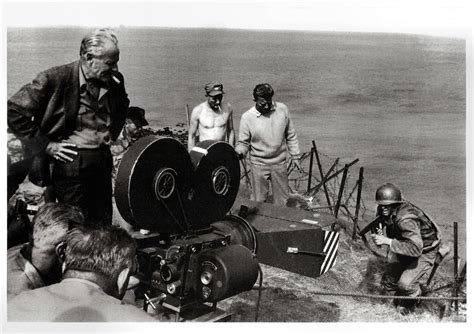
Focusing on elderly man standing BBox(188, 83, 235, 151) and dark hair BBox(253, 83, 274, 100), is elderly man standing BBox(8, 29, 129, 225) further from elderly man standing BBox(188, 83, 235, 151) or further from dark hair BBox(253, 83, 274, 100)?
dark hair BBox(253, 83, 274, 100)

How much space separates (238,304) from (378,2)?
110 inches

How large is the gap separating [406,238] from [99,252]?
314 cm

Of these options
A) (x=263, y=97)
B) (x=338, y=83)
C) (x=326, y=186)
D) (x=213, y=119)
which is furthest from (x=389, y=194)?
(x=326, y=186)

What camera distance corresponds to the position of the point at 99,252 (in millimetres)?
2789

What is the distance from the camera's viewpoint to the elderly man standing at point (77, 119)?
3.82 meters

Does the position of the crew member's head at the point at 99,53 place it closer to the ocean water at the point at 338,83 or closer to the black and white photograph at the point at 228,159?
the black and white photograph at the point at 228,159

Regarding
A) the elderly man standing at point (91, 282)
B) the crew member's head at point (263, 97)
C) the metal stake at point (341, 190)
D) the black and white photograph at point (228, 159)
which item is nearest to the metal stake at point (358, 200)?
the black and white photograph at point (228, 159)

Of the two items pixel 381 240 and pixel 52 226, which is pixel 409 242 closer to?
pixel 381 240

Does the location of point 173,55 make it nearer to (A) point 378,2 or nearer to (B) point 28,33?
(B) point 28,33

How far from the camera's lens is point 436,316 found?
477 centimetres

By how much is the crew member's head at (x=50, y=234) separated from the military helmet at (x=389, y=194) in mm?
2832

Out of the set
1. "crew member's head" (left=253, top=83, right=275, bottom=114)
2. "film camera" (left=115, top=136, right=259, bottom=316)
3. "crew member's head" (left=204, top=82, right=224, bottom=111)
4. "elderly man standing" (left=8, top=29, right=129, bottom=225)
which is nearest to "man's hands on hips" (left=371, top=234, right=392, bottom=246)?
"film camera" (left=115, top=136, right=259, bottom=316)

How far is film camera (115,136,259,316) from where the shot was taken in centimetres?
339

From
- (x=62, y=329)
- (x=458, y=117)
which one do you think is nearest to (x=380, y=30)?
(x=458, y=117)
